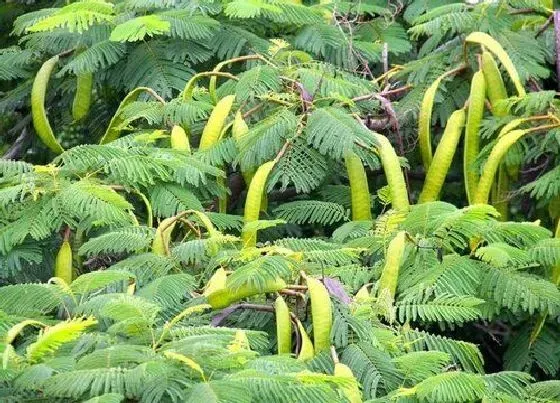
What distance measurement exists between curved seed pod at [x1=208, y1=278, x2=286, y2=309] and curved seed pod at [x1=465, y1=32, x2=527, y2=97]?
55.1 inches

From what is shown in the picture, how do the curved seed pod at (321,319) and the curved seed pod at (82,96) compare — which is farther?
the curved seed pod at (82,96)

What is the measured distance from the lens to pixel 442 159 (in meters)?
4.26

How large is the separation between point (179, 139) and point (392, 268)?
0.99 m

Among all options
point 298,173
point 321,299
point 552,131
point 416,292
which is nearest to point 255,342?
point 321,299

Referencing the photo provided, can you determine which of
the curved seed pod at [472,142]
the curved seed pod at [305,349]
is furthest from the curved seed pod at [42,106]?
the curved seed pod at [305,349]

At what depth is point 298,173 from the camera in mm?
4016

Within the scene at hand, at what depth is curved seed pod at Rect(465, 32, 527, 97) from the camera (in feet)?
14.0

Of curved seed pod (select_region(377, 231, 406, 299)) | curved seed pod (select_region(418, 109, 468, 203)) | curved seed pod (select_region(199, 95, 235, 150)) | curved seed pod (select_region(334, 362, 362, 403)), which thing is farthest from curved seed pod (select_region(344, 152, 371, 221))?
curved seed pod (select_region(334, 362, 362, 403))

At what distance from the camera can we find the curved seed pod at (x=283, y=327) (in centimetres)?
311

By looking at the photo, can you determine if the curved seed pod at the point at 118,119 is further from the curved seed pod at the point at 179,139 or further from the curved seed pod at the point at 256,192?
the curved seed pod at the point at 256,192

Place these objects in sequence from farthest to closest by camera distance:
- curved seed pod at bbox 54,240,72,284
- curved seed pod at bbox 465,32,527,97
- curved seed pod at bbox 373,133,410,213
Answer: curved seed pod at bbox 465,32,527,97 < curved seed pod at bbox 373,133,410,213 < curved seed pod at bbox 54,240,72,284

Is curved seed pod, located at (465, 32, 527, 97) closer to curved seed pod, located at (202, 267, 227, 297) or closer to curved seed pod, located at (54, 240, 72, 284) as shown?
curved seed pod, located at (202, 267, 227, 297)

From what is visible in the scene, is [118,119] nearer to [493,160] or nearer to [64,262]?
[64,262]

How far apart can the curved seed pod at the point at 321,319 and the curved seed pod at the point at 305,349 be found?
19mm
